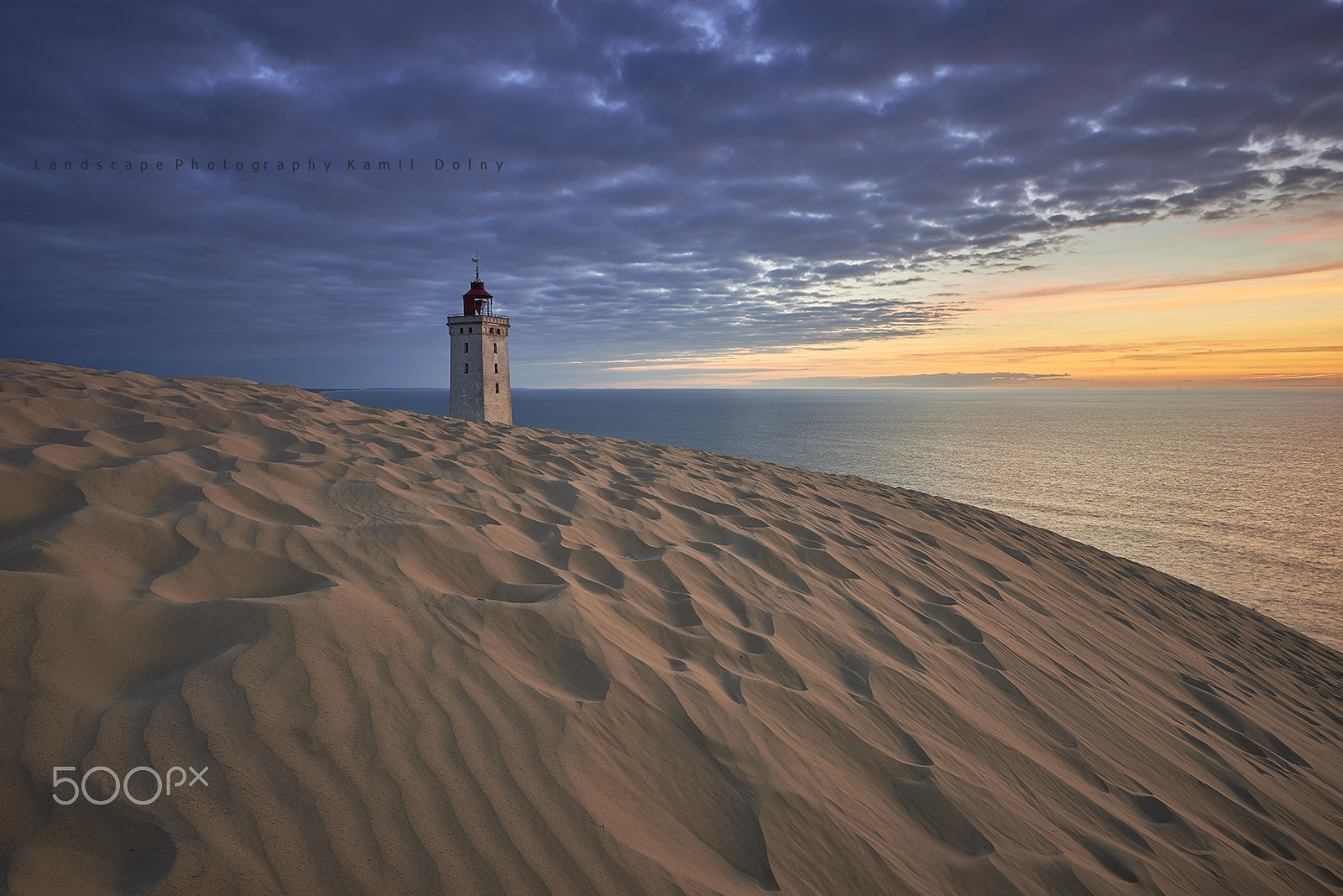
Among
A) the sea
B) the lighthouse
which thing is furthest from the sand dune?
the lighthouse

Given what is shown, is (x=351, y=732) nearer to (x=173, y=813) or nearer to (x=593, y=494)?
(x=173, y=813)

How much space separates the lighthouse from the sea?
19201 mm

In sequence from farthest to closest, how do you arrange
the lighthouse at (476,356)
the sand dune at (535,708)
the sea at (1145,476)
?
1. the lighthouse at (476,356)
2. the sea at (1145,476)
3. the sand dune at (535,708)

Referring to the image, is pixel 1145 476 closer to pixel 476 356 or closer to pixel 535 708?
pixel 476 356

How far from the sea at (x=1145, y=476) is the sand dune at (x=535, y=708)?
1647cm

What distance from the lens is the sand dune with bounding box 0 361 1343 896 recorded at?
144 cm

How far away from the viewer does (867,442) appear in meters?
60.5

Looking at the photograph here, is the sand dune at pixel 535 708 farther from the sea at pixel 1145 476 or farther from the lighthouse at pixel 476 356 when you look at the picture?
the lighthouse at pixel 476 356

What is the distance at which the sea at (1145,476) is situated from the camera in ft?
65.9

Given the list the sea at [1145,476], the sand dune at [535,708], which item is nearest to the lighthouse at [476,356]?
the sea at [1145,476]

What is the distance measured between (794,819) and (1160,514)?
1399 inches

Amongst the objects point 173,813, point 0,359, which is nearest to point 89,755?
point 173,813

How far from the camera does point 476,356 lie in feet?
102

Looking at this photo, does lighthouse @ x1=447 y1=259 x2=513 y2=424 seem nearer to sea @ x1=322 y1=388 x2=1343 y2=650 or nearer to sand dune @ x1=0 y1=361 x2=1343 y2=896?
sea @ x1=322 y1=388 x2=1343 y2=650
